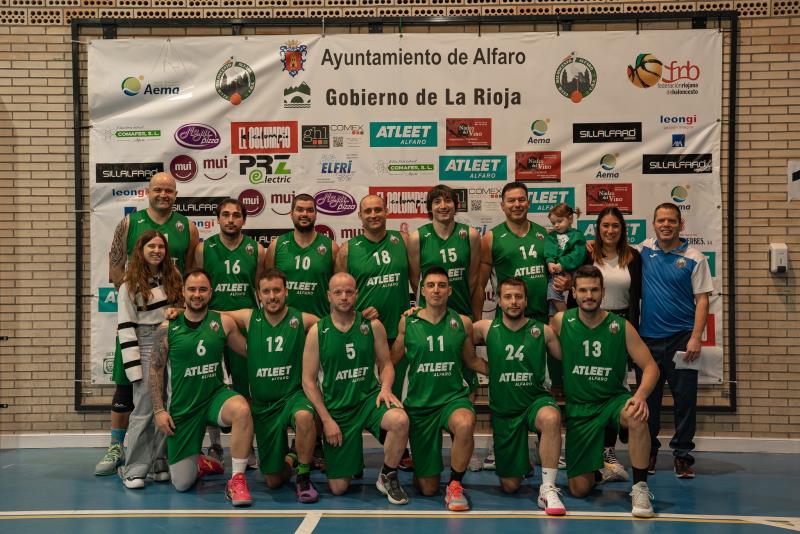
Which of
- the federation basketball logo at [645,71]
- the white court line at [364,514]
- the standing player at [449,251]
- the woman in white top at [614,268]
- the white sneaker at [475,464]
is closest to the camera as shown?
the white court line at [364,514]

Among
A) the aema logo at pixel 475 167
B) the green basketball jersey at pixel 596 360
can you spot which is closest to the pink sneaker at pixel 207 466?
the green basketball jersey at pixel 596 360

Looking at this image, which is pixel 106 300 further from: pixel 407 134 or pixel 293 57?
pixel 407 134

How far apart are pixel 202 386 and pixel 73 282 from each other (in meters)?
2.76

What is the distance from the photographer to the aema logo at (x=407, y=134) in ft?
26.1

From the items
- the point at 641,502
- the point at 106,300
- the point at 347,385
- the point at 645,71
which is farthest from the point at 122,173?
the point at 641,502

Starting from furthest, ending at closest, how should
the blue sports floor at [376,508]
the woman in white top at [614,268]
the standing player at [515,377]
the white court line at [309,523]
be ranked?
1. the woman in white top at [614,268]
2. the standing player at [515,377]
3. the blue sports floor at [376,508]
4. the white court line at [309,523]

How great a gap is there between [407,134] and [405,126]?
0.08 m

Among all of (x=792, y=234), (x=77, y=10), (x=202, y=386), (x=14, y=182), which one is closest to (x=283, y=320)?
(x=202, y=386)

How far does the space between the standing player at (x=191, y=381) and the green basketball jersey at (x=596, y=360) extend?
8.15 feet

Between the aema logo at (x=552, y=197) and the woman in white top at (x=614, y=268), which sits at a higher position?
the aema logo at (x=552, y=197)

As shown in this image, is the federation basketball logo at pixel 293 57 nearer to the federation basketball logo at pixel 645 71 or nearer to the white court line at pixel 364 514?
the federation basketball logo at pixel 645 71

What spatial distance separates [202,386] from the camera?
6211mm

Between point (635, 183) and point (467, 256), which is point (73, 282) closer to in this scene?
point (467, 256)

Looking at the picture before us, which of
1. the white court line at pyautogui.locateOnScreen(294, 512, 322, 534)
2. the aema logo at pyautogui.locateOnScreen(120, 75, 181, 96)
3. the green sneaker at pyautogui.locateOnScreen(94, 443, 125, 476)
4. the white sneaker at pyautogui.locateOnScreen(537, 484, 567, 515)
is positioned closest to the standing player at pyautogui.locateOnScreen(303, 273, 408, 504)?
the white court line at pyautogui.locateOnScreen(294, 512, 322, 534)
